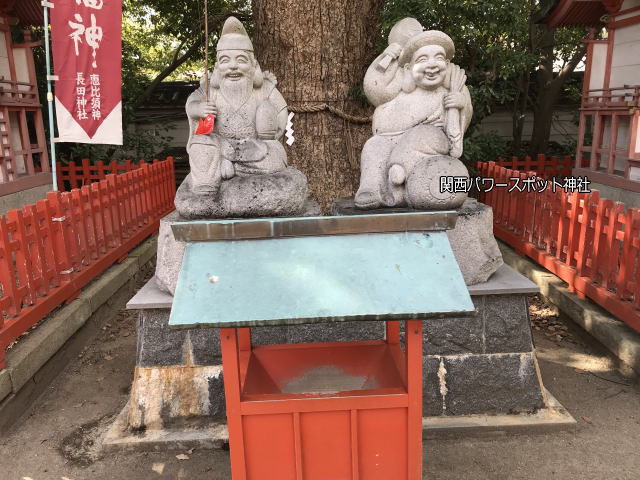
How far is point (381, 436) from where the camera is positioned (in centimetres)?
209

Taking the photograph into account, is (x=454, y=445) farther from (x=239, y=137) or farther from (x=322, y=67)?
(x=322, y=67)

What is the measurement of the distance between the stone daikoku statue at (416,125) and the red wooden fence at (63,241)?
8.28 feet

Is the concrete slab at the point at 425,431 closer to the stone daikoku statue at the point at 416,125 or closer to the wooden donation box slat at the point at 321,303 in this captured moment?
the wooden donation box slat at the point at 321,303

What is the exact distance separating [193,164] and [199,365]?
1.33 metres

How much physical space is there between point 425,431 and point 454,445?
19 centimetres

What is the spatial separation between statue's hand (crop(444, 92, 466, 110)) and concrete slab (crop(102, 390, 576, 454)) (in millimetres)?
2076

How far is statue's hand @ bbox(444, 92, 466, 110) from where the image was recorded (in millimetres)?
3613

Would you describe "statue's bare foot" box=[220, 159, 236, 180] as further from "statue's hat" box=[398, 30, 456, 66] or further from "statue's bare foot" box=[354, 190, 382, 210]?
"statue's hat" box=[398, 30, 456, 66]

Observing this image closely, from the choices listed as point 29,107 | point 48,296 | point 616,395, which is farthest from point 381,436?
point 29,107

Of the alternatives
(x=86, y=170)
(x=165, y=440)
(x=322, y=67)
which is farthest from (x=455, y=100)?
(x=86, y=170)

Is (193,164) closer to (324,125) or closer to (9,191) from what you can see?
(324,125)

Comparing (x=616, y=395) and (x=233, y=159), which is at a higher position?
(x=233, y=159)

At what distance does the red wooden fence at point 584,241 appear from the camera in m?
3.86

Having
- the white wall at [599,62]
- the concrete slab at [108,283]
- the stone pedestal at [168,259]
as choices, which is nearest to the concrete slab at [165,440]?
the stone pedestal at [168,259]
